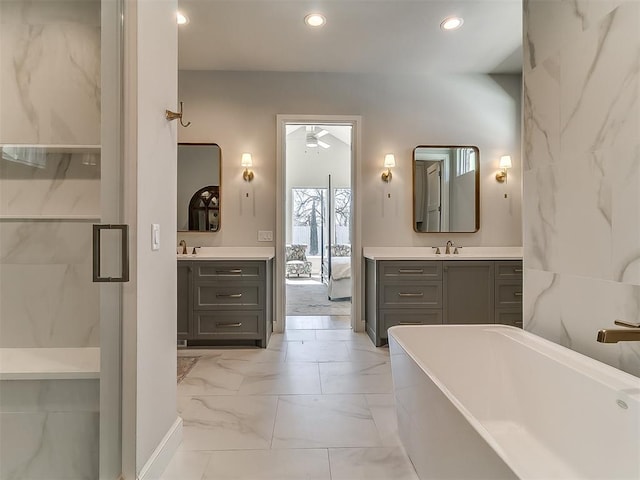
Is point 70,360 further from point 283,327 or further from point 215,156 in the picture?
point 215,156

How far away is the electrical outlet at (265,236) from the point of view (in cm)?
369

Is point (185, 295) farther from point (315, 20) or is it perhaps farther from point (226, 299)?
point (315, 20)

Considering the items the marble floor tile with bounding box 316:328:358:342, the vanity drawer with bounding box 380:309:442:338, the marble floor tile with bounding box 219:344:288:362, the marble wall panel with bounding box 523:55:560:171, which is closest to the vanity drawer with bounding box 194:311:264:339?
the marble floor tile with bounding box 219:344:288:362

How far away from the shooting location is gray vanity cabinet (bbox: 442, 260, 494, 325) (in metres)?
3.21

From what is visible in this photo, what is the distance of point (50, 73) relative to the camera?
4.58 feet

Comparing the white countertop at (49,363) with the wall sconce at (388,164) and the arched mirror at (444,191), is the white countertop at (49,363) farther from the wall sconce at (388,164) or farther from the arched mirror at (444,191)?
the arched mirror at (444,191)

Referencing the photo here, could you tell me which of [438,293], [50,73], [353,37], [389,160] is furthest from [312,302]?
[50,73]

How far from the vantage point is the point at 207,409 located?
204 cm

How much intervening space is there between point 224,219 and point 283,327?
137 cm

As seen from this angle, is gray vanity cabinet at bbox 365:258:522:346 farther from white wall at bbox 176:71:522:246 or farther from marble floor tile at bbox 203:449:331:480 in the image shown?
marble floor tile at bbox 203:449:331:480

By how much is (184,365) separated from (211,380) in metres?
0.42

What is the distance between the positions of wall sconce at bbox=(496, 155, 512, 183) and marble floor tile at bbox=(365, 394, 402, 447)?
9.26 ft

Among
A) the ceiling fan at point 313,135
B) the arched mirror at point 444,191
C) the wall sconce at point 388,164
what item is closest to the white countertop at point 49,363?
the wall sconce at point 388,164

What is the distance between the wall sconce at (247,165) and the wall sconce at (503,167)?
2.80 meters
